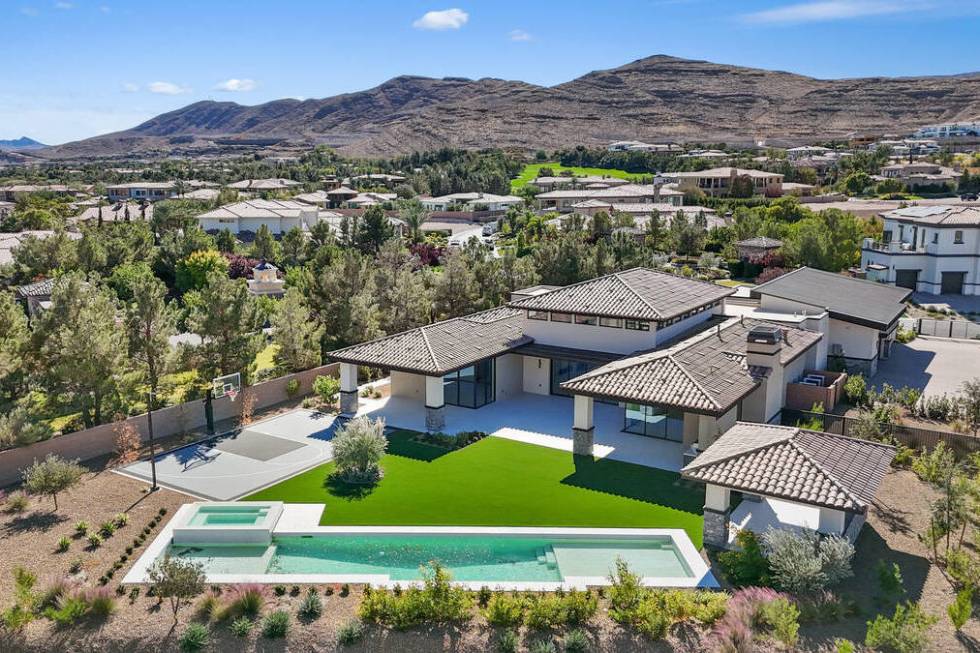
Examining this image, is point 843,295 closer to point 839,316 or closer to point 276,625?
point 839,316

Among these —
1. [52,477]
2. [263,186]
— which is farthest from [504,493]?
[263,186]

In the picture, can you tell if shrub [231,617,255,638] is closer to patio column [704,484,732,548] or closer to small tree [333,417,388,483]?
small tree [333,417,388,483]

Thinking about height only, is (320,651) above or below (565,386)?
below

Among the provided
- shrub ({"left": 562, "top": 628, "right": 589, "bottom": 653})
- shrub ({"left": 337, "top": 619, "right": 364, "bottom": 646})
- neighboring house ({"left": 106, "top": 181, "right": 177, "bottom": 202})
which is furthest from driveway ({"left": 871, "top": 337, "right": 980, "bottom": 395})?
neighboring house ({"left": 106, "top": 181, "right": 177, "bottom": 202})

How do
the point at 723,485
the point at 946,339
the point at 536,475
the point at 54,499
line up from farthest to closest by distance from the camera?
the point at 946,339 < the point at 536,475 < the point at 54,499 < the point at 723,485

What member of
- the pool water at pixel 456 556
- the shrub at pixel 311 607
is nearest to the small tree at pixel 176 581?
the pool water at pixel 456 556

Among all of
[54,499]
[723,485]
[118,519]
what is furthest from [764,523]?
[54,499]

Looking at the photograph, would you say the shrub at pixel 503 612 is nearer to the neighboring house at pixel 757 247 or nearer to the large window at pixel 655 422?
the large window at pixel 655 422

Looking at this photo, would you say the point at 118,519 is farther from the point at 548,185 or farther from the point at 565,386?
the point at 548,185
